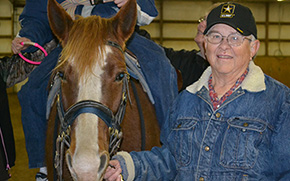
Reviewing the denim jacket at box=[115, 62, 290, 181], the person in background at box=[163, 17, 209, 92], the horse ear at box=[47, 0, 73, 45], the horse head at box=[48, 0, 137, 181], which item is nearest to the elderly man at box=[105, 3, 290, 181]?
the denim jacket at box=[115, 62, 290, 181]

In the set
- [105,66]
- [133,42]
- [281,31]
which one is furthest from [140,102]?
[281,31]

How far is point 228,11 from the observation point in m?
1.74

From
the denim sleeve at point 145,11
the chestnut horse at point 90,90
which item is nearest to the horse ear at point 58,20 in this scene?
the chestnut horse at point 90,90

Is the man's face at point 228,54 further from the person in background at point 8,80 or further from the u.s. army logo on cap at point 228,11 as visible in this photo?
the person in background at point 8,80

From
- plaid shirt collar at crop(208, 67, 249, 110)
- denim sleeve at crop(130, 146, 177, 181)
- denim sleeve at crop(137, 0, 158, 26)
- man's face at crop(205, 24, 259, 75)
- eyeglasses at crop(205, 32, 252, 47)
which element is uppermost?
denim sleeve at crop(137, 0, 158, 26)

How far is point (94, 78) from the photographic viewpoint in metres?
1.96

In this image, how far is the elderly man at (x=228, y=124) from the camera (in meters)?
1.65

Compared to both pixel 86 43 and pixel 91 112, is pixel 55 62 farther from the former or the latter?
pixel 91 112

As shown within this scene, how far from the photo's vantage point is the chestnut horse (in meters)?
1.80

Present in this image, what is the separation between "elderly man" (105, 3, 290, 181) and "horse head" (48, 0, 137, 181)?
0.13m

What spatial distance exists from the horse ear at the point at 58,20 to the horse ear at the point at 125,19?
0.27 meters

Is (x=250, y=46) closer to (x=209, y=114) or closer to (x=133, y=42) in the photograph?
(x=209, y=114)

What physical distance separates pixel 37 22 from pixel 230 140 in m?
2.05

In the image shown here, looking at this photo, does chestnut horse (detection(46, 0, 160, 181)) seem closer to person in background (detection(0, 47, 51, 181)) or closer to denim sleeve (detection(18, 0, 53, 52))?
denim sleeve (detection(18, 0, 53, 52))
